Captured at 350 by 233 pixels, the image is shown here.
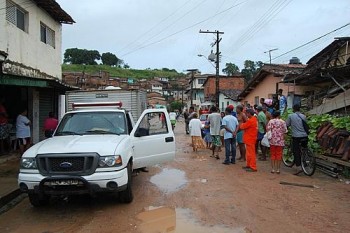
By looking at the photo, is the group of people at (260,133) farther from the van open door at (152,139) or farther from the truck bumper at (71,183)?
the truck bumper at (71,183)

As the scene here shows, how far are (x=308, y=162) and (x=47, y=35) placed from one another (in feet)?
42.5

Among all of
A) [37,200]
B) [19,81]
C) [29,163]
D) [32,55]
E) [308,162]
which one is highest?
[32,55]

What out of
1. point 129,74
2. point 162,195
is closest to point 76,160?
point 162,195

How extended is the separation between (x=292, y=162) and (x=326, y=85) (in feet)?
20.0

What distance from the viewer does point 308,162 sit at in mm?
10398

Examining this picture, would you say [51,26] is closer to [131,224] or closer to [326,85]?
[326,85]

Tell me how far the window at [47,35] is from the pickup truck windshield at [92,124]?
382 inches

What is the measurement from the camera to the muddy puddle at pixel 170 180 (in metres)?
8.87

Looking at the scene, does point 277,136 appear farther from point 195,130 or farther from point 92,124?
point 195,130

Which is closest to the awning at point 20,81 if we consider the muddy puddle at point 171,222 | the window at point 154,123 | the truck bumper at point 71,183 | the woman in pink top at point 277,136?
the window at point 154,123

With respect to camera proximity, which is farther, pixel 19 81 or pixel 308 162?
pixel 19 81

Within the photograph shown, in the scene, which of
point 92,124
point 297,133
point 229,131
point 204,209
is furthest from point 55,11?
point 204,209

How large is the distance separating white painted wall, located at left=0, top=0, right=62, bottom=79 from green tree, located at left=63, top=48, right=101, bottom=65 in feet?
303

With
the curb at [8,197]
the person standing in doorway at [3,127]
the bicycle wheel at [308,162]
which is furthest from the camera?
the person standing in doorway at [3,127]
